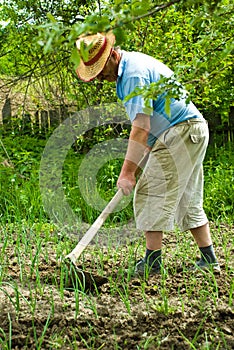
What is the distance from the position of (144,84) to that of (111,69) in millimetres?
261

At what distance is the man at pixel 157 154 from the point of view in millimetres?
2877

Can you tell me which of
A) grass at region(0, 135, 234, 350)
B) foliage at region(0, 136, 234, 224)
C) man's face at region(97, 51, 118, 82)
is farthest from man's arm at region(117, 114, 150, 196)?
foliage at region(0, 136, 234, 224)

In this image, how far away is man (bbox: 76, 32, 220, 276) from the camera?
288 cm

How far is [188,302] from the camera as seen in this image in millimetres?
2691

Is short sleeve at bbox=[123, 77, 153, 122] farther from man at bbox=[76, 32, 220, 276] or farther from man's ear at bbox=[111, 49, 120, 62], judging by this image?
man's ear at bbox=[111, 49, 120, 62]

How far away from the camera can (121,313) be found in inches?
102

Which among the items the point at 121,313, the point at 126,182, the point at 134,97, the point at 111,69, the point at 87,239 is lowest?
the point at 121,313

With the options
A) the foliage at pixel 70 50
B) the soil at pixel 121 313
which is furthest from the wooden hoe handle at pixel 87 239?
the foliage at pixel 70 50

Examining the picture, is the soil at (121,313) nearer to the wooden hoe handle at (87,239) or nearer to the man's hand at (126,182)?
the wooden hoe handle at (87,239)

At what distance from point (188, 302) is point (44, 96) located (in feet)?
15.5

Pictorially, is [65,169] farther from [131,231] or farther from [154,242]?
[154,242]

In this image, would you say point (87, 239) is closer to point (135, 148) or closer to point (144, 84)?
point (135, 148)

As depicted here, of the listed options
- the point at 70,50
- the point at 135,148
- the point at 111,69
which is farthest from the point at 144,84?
A: the point at 70,50

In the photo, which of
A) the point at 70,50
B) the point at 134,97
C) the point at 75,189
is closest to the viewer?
the point at 134,97
